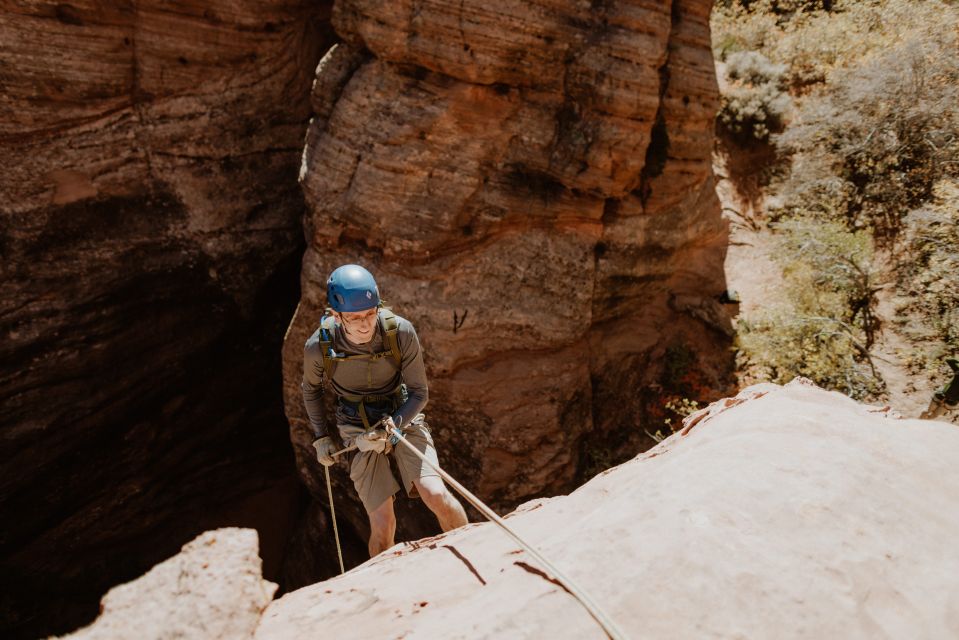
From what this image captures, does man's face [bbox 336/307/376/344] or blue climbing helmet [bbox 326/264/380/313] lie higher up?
blue climbing helmet [bbox 326/264/380/313]

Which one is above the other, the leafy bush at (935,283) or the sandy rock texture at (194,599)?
the leafy bush at (935,283)

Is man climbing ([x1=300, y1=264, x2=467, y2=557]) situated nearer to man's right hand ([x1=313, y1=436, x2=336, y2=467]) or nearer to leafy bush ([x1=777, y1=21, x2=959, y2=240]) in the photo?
man's right hand ([x1=313, y1=436, x2=336, y2=467])

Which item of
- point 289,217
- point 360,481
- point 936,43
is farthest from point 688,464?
point 936,43

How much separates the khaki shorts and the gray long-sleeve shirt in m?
0.33

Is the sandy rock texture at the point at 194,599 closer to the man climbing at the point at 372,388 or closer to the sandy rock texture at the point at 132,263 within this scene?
the man climbing at the point at 372,388

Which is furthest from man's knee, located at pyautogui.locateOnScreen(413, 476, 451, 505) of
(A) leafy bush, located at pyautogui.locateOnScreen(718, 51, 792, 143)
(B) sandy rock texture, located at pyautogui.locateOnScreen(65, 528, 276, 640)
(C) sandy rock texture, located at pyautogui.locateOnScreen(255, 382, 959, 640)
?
(A) leafy bush, located at pyautogui.locateOnScreen(718, 51, 792, 143)

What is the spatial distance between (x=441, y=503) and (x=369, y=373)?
1.25 metres

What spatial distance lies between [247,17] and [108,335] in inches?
188

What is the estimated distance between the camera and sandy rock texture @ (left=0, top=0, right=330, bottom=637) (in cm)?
743

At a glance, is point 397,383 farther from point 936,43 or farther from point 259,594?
point 936,43

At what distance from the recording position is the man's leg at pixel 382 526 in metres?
5.24

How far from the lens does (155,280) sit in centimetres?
→ 840

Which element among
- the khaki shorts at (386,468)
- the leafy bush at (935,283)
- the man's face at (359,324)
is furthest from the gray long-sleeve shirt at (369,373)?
the leafy bush at (935,283)

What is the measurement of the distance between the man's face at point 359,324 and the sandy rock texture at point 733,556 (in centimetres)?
166
